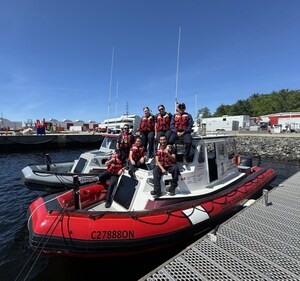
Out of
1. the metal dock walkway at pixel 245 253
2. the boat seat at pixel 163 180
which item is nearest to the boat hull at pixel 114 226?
the boat seat at pixel 163 180

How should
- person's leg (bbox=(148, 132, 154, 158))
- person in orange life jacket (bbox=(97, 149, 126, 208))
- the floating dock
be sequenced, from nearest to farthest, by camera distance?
person in orange life jacket (bbox=(97, 149, 126, 208)), person's leg (bbox=(148, 132, 154, 158)), the floating dock

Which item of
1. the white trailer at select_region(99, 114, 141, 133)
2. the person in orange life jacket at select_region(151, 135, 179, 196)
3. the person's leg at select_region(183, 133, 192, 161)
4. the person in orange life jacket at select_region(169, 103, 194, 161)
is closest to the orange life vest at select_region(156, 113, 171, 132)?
the person in orange life jacket at select_region(169, 103, 194, 161)

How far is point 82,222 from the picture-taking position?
14.0ft

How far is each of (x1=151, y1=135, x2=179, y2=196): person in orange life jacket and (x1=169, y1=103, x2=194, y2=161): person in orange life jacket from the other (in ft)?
2.20

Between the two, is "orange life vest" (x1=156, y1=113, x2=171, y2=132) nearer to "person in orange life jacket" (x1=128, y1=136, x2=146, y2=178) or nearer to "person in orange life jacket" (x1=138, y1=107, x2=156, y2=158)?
"person in orange life jacket" (x1=138, y1=107, x2=156, y2=158)

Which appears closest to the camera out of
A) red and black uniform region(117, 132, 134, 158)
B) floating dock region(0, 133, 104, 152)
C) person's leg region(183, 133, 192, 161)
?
person's leg region(183, 133, 192, 161)

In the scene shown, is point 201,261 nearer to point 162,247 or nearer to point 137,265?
point 162,247

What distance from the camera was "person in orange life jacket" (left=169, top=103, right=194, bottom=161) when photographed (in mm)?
5971

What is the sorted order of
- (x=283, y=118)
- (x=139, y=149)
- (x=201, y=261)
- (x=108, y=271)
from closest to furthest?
(x=201, y=261)
(x=108, y=271)
(x=139, y=149)
(x=283, y=118)

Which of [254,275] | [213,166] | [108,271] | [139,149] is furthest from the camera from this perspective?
[213,166]

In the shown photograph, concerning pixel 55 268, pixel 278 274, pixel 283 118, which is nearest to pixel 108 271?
pixel 55 268

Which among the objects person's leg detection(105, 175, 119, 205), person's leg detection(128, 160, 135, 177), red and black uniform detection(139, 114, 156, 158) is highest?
red and black uniform detection(139, 114, 156, 158)

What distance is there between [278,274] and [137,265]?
2.78 meters

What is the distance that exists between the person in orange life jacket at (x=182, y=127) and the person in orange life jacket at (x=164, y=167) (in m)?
0.67
